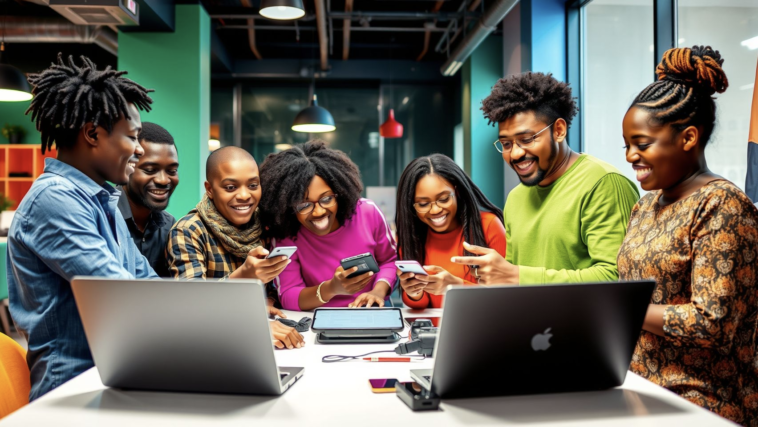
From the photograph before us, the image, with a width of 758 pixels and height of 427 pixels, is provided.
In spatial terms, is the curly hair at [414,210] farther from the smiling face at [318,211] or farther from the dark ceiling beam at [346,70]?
the dark ceiling beam at [346,70]

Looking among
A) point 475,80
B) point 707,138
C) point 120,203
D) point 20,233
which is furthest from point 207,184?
point 475,80

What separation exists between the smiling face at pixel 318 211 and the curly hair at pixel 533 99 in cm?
79

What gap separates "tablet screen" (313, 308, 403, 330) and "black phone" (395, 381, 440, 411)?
1.74 feet

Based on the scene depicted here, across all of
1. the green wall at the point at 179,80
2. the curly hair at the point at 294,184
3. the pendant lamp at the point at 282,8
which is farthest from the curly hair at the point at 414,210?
the green wall at the point at 179,80

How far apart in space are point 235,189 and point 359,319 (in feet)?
2.76

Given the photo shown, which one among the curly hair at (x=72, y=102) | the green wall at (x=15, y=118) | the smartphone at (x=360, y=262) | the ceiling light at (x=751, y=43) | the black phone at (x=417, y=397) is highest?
the green wall at (x=15, y=118)

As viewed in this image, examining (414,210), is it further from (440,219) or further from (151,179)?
(151,179)

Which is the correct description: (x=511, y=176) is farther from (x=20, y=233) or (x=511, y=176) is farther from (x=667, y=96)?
(x=20, y=233)

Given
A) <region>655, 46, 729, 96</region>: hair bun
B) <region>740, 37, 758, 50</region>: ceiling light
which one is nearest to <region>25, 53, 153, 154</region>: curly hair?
<region>655, 46, 729, 96</region>: hair bun

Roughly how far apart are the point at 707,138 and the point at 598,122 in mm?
3054

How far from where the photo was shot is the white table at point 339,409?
1001 millimetres

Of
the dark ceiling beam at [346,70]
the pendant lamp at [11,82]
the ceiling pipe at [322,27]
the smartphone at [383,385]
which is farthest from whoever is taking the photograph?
the dark ceiling beam at [346,70]

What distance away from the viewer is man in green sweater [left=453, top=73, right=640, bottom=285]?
1.79 m

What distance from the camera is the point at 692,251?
51.1 inches
